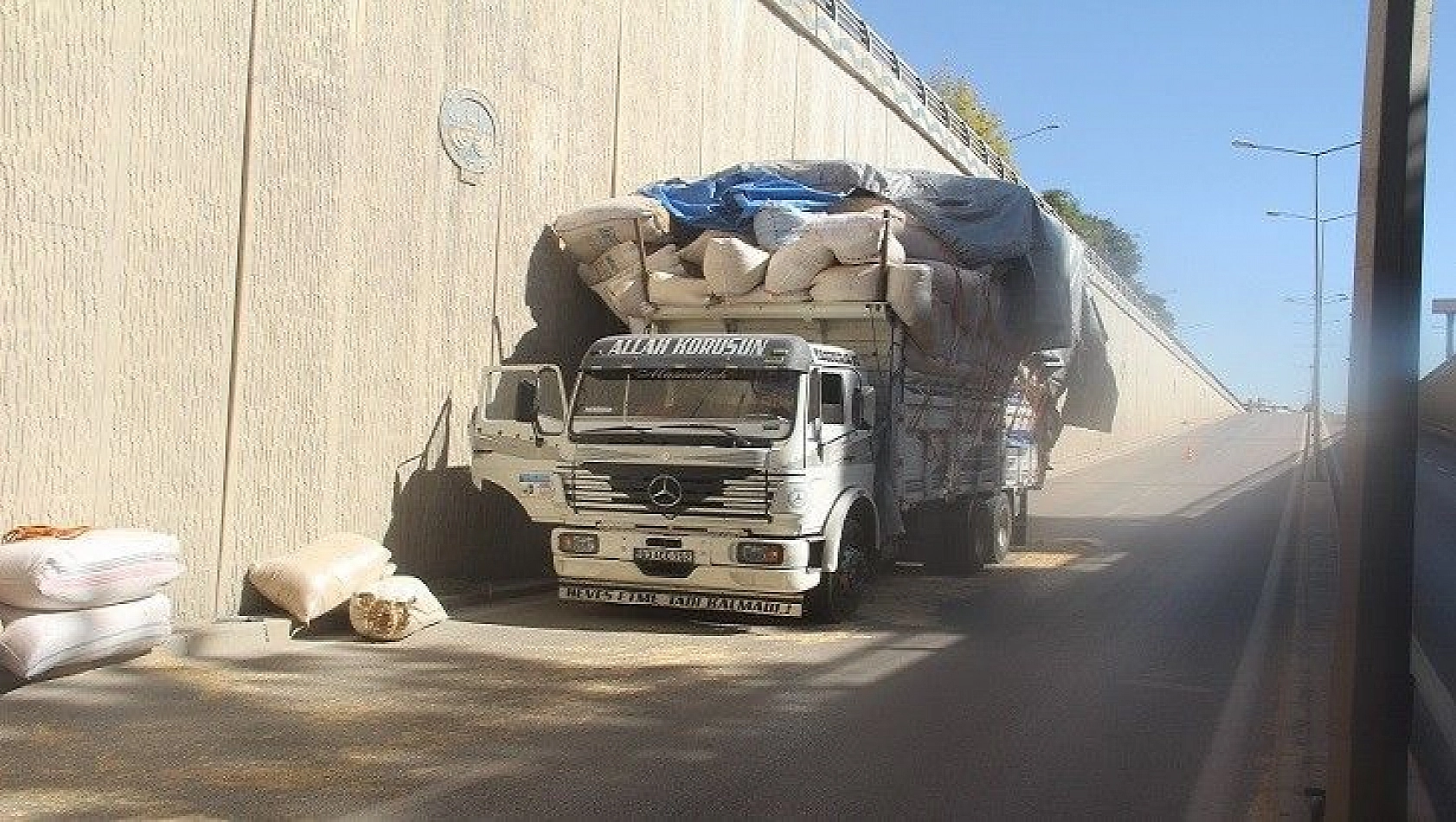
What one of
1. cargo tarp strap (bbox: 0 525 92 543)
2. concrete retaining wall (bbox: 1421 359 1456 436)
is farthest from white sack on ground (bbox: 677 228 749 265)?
concrete retaining wall (bbox: 1421 359 1456 436)

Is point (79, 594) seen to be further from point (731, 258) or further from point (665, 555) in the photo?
point (731, 258)

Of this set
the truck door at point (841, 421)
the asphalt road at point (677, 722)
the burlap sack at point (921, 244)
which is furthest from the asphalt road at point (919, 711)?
the burlap sack at point (921, 244)

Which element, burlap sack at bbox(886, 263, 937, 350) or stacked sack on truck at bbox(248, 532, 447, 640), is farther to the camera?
burlap sack at bbox(886, 263, 937, 350)

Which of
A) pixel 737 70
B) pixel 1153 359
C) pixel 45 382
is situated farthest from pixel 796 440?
pixel 1153 359

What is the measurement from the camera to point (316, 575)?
9898mm

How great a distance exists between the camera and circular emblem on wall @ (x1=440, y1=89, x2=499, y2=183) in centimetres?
1276

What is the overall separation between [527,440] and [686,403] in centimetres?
149

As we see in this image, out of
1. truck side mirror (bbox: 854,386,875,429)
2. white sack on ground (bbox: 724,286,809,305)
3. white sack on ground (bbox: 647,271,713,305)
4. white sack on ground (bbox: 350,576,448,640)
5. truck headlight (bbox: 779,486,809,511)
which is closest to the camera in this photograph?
white sack on ground (bbox: 350,576,448,640)

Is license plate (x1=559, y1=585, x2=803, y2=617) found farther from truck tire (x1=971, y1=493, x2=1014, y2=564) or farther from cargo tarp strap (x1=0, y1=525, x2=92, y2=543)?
truck tire (x1=971, y1=493, x2=1014, y2=564)

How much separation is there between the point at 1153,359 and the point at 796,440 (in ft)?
170

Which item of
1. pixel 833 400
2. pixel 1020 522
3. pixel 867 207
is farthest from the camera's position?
pixel 1020 522

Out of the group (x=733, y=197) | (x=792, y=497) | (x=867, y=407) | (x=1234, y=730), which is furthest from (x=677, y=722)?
(x=733, y=197)

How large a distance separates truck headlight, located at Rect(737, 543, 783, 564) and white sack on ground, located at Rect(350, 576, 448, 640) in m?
2.50

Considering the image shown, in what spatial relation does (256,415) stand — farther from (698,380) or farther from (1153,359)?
(1153,359)
